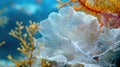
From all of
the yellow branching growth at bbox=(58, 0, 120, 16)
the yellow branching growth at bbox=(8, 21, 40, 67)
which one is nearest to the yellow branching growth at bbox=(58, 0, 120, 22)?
the yellow branching growth at bbox=(58, 0, 120, 16)

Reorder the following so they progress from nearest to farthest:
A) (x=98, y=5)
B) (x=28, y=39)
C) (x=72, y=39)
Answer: (x=72, y=39), (x=28, y=39), (x=98, y=5)

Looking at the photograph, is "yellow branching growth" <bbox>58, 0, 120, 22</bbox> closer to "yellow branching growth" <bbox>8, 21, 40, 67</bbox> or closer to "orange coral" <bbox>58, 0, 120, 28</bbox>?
"orange coral" <bbox>58, 0, 120, 28</bbox>

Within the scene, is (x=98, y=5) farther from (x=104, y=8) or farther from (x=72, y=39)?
(x=72, y=39)

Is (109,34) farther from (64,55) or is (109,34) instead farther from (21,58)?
(21,58)

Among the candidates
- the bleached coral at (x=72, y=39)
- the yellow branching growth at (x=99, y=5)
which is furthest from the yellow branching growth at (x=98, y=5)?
the bleached coral at (x=72, y=39)

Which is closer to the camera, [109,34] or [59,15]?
[109,34]

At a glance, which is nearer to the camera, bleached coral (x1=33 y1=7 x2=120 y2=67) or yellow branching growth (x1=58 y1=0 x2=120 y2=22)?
bleached coral (x1=33 y1=7 x2=120 y2=67)

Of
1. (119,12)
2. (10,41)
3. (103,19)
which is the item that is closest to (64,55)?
(103,19)

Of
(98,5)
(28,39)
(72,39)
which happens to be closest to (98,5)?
(98,5)
